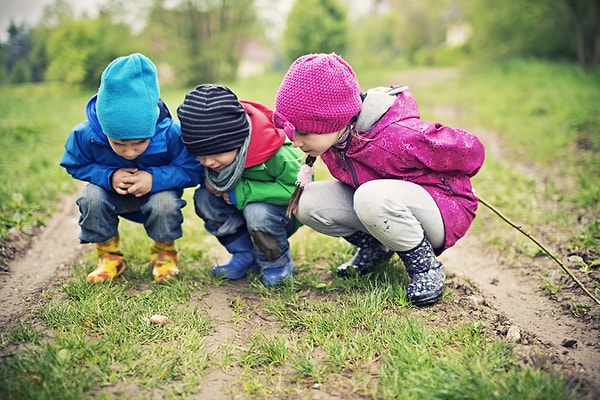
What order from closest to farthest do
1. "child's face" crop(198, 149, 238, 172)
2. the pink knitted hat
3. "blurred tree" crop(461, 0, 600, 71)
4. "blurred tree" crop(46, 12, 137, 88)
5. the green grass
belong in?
the green grass
the pink knitted hat
"child's face" crop(198, 149, 238, 172)
"blurred tree" crop(46, 12, 137, 88)
"blurred tree" crop(461, 0, 600, 71)

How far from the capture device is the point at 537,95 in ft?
30.7

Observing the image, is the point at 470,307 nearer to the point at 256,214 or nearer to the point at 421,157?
the point at 421,157

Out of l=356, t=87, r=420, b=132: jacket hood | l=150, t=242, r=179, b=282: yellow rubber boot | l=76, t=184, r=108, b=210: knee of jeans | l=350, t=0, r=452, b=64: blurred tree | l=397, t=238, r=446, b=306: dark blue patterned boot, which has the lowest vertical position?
l=350, t=0, r=452, b=64: blurred tree

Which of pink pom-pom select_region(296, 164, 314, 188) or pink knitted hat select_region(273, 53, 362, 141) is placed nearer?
pink knitted hat select_region(273, 53, 362, 141)

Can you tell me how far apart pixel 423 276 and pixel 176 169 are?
140 centimetres

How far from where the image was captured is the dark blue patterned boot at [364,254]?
9.67ft

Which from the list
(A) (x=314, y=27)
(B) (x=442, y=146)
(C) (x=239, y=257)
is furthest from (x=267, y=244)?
(A) (x=314, y=27)

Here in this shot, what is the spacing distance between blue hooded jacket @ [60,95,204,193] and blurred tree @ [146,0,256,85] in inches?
628

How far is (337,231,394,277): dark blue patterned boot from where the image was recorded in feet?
9.67

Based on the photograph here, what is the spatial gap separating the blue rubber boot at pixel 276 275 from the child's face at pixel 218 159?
0.64m

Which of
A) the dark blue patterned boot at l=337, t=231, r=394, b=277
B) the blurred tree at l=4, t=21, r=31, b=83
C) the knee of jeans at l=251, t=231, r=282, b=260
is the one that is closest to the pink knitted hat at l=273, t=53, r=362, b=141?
the knee of jeans at l=251, t=231, r=282, b=260

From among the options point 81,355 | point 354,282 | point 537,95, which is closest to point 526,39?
point 537,95

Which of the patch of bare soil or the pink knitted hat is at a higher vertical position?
the pink knitted hat

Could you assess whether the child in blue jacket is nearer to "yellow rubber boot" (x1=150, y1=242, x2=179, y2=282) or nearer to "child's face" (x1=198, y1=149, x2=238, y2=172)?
"yellow rubber boot" (x1=150, y1=242, x2=179, y2=282)
